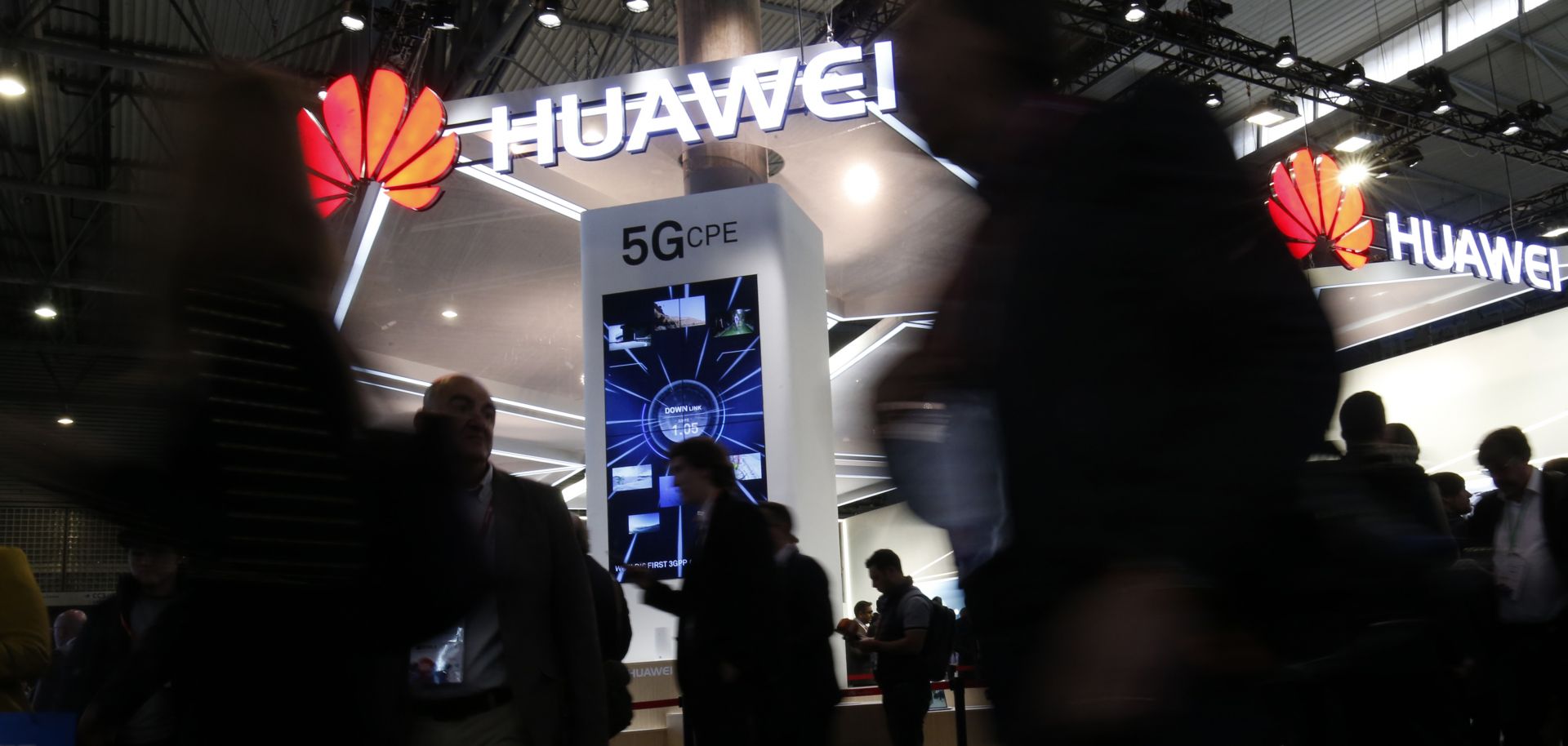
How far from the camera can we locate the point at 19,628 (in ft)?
9.66

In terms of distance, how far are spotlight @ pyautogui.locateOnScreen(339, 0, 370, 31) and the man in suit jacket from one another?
840 centimetres

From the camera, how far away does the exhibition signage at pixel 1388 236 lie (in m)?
10.1

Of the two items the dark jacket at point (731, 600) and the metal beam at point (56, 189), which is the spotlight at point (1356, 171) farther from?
the metal beam at point (56, 189)

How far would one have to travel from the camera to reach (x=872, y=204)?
9.95m

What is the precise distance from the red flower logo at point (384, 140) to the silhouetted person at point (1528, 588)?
5944 millimetres

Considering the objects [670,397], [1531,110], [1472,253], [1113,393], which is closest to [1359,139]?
[1531,110]

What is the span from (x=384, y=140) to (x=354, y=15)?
4058mm

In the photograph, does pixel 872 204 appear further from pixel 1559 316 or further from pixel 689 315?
pixel 1559 316

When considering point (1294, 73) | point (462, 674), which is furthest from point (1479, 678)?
point (1294, 73)

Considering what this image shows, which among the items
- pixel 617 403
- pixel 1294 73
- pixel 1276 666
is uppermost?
pixel 1294 73

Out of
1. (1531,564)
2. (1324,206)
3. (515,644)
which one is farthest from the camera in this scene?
(1324,206)

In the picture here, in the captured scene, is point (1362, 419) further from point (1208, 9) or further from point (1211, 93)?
point (1208, 9)

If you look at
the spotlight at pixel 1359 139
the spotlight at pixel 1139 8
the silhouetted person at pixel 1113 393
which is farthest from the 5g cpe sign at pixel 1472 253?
the silhouetted person at pixel 1113 393

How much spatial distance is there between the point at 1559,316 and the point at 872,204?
32.5 ft
